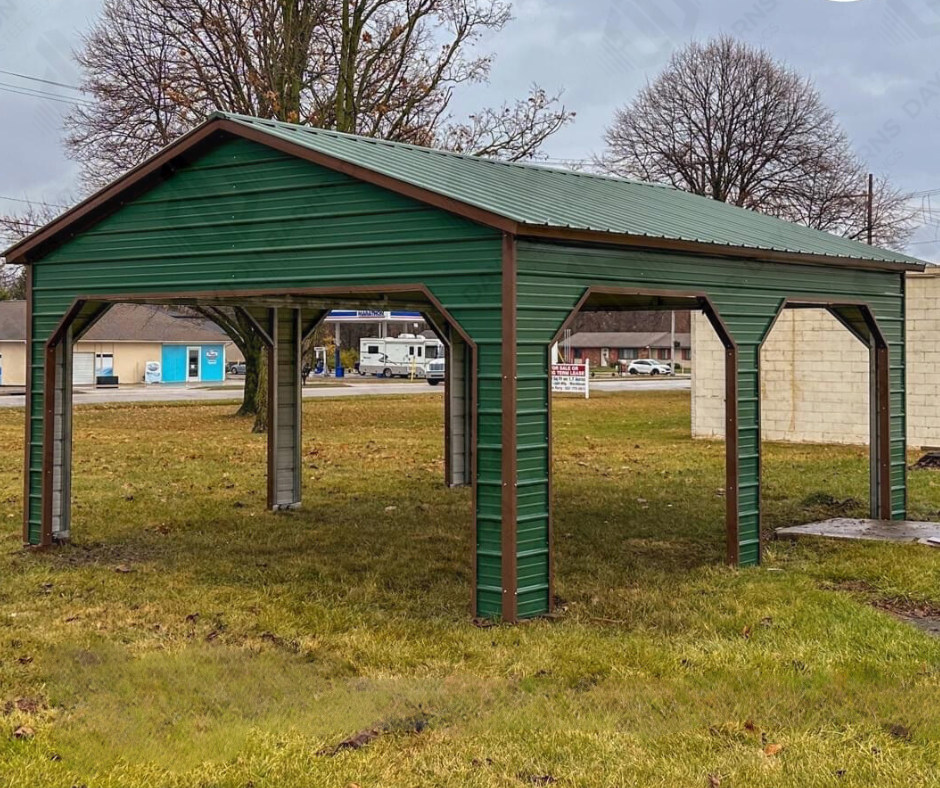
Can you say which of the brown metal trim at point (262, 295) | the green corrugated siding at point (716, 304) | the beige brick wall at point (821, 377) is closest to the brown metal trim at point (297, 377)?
the brown metal trim at point (262, 295)

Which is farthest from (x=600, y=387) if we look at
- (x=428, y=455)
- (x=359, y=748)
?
(x=359, y=748)

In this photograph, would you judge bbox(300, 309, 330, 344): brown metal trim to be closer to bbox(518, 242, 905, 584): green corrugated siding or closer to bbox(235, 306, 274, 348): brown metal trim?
bbox(235, 306, 274, 348): brown metal trim

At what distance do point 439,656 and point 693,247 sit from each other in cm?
375

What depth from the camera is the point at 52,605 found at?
8.07 m

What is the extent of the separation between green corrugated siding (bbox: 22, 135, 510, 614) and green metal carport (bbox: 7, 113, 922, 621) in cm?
2

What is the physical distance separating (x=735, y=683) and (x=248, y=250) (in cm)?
494

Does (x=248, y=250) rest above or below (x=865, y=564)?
above

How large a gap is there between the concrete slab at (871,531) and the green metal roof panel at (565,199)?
2613 millimetres

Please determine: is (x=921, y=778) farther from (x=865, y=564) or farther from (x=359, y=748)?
(x=865, y=564)

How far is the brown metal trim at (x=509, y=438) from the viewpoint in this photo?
720cm

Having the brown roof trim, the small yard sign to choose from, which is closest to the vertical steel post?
the brown roof trim

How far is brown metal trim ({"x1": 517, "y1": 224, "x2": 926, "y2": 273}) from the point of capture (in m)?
7.30

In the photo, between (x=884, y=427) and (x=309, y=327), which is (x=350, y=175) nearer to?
(x=309, y=327)

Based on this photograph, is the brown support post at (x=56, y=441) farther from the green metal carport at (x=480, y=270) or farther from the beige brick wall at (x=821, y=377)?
the beige brick wall at (x=821, y=377)
